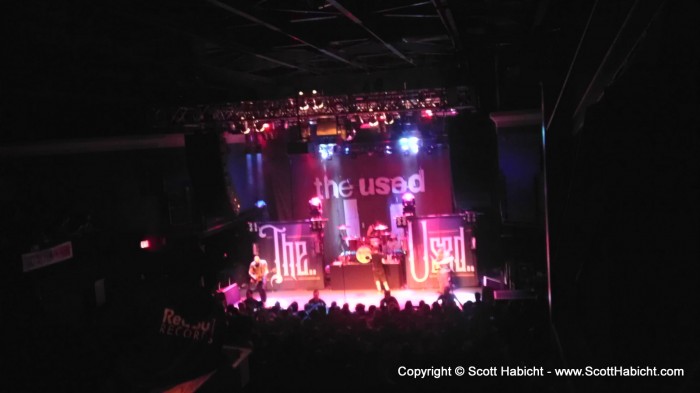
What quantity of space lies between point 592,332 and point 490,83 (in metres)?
8.19

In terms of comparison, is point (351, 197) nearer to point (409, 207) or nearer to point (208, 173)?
point (409, 207)

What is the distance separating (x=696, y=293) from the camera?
137 cm

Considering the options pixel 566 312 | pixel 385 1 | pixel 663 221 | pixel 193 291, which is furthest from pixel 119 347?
pixel 385 1

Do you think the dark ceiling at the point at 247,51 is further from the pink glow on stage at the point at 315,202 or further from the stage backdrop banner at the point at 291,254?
the stage backdrop banner at the point at 291,254

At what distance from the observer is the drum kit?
40.2 feet

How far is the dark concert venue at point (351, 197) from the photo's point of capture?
1.52 metres

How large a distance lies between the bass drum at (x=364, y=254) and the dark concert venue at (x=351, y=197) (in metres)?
0.05

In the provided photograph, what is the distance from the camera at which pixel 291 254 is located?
1255cm

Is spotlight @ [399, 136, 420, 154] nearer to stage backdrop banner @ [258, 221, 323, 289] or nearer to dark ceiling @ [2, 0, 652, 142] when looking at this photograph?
dark ceiling @ [2, 0, 652, 142]

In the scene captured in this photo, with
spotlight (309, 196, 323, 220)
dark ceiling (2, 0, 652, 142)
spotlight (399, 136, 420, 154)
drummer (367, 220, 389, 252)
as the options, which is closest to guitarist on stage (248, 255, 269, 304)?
spotlight (309, 196, 323, 220)

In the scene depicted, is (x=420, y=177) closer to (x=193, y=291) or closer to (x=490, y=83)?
(x=490, y=83)

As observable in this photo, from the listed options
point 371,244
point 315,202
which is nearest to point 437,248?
point 371,244

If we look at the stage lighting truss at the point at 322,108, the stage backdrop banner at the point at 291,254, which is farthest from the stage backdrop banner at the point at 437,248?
the stage lighting truss at the point at 322,108

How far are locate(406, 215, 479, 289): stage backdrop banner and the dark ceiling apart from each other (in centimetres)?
265
